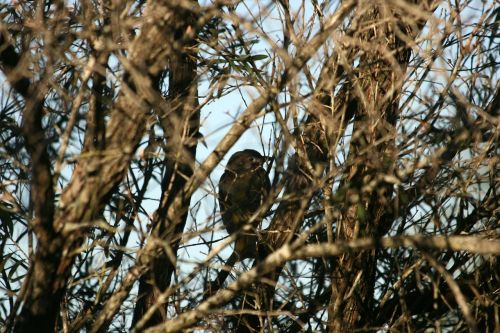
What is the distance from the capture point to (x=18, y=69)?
291 centimetres

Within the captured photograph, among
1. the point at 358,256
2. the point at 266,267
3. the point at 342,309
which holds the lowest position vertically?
the point at 266,267

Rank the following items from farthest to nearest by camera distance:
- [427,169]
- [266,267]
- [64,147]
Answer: [427,169] < [64,147] < [266,267]

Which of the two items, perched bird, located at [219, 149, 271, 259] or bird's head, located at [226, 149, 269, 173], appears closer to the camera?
perched bird, located at [219, 149, 271, 259]

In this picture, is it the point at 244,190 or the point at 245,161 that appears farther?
the point at 245,161

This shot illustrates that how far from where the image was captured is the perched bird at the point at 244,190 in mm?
4395

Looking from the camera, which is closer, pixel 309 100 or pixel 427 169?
pixel 309 100

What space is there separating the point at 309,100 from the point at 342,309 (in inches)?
63.4

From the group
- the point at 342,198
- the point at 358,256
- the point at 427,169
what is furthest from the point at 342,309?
the point at 342,198

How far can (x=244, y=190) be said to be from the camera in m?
5.71

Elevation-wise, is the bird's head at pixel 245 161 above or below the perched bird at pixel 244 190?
above

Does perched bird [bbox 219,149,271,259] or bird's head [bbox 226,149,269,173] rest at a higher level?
bird's head [bbox 226,149,269,173]

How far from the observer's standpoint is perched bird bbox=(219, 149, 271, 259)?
14.4ft

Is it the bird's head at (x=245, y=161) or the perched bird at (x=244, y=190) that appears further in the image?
the bird's head at (x=245, y=161)

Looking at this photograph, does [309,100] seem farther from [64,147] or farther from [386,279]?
[386,279]
